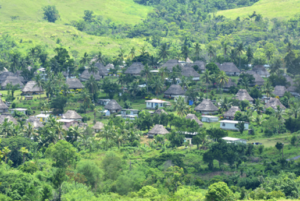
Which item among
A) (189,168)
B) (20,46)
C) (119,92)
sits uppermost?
(20,46)

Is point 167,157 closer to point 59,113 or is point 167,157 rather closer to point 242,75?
point 59,113

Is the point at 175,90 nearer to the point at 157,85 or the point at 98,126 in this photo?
the point at 157,85

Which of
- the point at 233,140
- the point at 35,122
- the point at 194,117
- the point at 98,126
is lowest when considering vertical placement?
the point at 233,140

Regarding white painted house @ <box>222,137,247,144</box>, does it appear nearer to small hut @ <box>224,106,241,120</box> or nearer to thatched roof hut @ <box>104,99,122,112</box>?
small hut @ <box>224,106,241,120</box>

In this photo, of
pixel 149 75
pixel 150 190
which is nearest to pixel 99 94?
pixel 149 75

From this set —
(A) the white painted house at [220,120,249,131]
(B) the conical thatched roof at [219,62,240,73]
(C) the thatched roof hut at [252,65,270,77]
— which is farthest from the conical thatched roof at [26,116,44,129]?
(C) the thatched roof hut at [252,65,270,77]

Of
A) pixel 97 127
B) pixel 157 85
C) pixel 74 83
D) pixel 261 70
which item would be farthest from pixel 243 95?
pixel 74 83

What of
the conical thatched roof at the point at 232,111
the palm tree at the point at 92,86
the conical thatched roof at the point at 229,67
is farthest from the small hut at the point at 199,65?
the conical thatched roof at the point at 232,111
